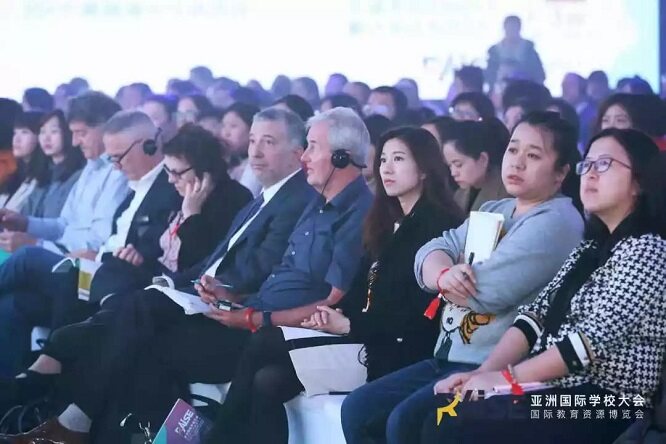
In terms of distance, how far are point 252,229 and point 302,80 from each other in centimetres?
59

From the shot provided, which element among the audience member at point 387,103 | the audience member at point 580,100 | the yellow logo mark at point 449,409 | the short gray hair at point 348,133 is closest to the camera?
the yellow logo mark at point 449,409

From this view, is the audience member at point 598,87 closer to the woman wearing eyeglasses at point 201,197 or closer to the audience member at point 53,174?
the woman wearing eyeglasses at point 201,197

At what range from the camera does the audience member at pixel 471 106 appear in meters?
3.97

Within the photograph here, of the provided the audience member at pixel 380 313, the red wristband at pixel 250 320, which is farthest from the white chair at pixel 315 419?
the red wristband at pixel 250 320

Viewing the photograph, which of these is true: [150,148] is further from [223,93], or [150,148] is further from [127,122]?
[223,93]

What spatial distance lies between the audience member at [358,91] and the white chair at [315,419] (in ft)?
3.64

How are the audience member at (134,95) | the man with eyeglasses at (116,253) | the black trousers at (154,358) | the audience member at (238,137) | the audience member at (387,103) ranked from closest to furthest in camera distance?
the black trousers at (154,358)
the audience member at (387,103)
the audience member at (238,137)
the man with eyeglasses at (116,253)
the audience member at (134,95)

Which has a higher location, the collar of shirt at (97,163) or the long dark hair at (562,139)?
the long dark hair at (562,139)

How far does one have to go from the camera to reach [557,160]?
311 centimetres

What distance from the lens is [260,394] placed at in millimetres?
3510

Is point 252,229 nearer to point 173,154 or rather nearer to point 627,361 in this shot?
point 173,154

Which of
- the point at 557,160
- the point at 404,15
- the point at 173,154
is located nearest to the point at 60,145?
the point at 173,154

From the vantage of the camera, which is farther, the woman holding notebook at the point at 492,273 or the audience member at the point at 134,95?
the audience member at the point at 134,95

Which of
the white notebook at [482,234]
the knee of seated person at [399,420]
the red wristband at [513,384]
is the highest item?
the white notebook at [482,234]
